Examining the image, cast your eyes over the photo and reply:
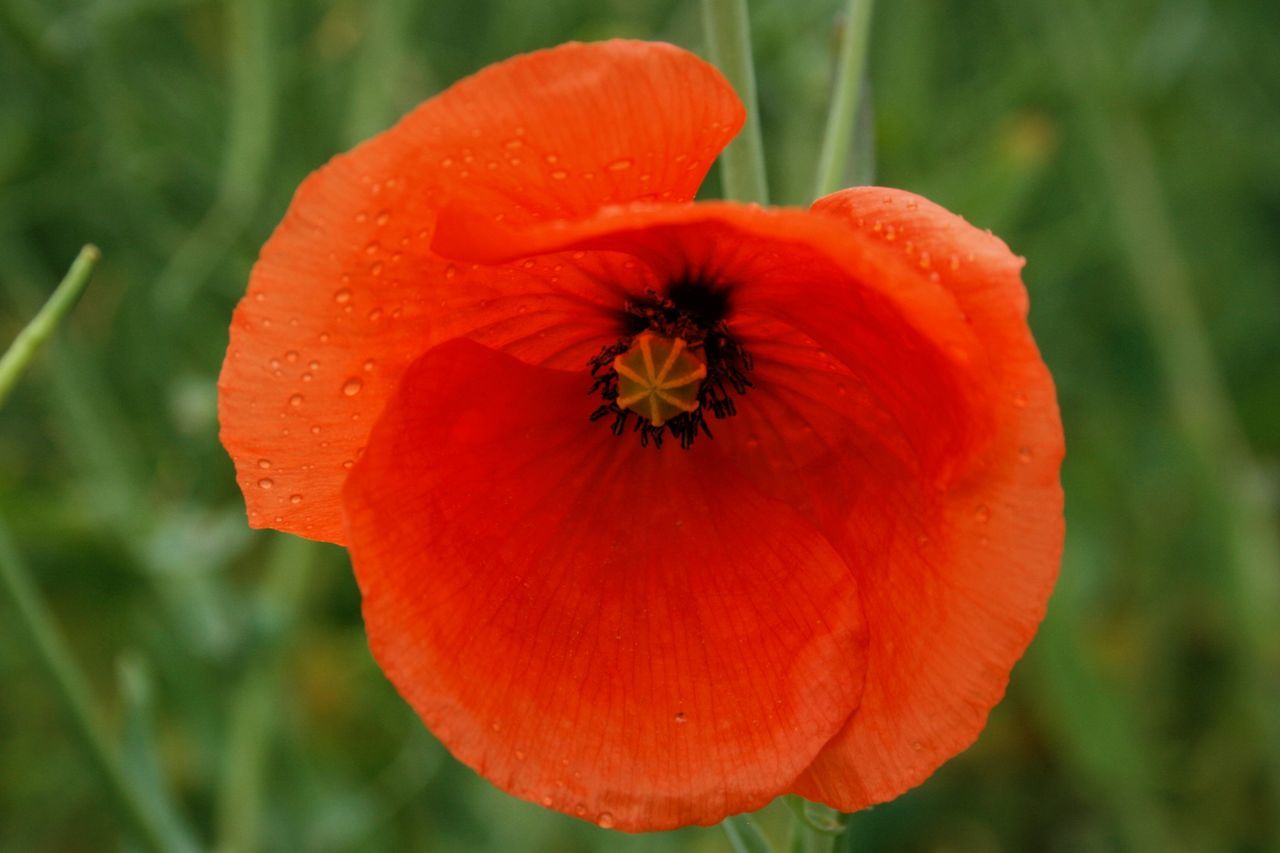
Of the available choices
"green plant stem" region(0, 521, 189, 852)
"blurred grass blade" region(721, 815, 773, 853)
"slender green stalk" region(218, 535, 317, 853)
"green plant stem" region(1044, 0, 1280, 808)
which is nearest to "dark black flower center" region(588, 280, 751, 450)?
"blurred grass blade" region(721, 815, 773, 853)

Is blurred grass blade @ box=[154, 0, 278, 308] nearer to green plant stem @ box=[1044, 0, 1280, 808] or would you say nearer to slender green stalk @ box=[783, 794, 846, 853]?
slender green stalk @ box=[783, 794, 846, 853]

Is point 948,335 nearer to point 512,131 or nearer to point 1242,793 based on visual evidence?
point 512,131

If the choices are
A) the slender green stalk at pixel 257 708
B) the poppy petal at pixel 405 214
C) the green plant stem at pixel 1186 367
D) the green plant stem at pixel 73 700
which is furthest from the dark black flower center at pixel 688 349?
the green plant stem at pixel 1186 367

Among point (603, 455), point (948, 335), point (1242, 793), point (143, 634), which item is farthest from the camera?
point (1242, 793)

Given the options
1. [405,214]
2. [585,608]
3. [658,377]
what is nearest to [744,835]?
[585,608]

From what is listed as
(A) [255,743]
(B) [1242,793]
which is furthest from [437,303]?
(B) [1242,793]

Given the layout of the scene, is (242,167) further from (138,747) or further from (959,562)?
(959,562)
